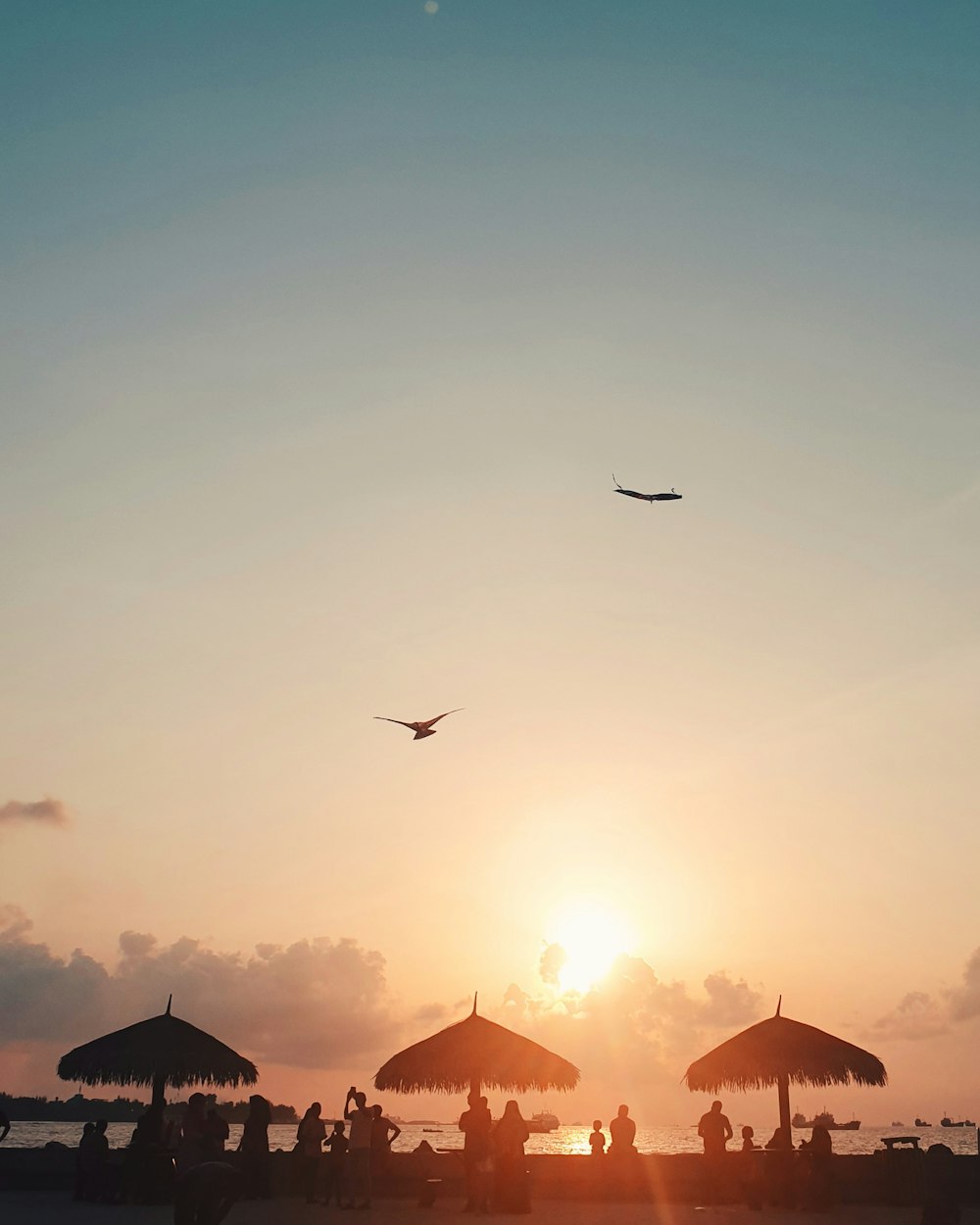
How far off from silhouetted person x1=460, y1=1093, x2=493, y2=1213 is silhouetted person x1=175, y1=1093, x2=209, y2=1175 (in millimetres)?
3836

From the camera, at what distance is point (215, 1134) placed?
1587 centimetres

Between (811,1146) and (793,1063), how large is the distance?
363 cm

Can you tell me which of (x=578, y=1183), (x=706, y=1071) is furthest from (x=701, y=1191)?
(x=706, y=1071)

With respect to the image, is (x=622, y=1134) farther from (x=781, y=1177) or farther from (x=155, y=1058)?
(x=155, y=1058)

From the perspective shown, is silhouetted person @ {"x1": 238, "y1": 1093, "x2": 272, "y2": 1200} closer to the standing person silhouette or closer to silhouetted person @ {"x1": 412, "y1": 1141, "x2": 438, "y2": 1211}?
silhouetted person @ {"x1": 412, "y1": 1141, "x2": 438, "y2": 1211}

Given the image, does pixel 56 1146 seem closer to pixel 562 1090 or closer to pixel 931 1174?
pixel 562 1090

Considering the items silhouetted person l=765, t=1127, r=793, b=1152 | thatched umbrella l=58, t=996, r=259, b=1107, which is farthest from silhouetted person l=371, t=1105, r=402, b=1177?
silhouetted person l=765, t=1127, r=793, b=1152

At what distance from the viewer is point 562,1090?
2312 centimetres

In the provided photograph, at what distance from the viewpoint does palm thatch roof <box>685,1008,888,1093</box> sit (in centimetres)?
2270

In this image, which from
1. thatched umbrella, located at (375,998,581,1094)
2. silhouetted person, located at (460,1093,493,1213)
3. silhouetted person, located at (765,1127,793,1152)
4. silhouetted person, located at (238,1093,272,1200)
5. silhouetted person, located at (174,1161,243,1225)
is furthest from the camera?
thatched umbrella, located at (375,998,581,1094)

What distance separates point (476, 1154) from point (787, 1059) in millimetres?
7785

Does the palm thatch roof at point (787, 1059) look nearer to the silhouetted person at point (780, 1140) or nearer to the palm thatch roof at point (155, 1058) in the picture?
the silhouetted person at point (780, 1140)

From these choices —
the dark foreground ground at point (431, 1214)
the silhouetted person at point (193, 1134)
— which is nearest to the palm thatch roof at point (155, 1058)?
the dark foreground ground at point (431, 1214)

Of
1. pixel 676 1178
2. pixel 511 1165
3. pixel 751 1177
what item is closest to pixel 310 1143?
pixel 511 1165
